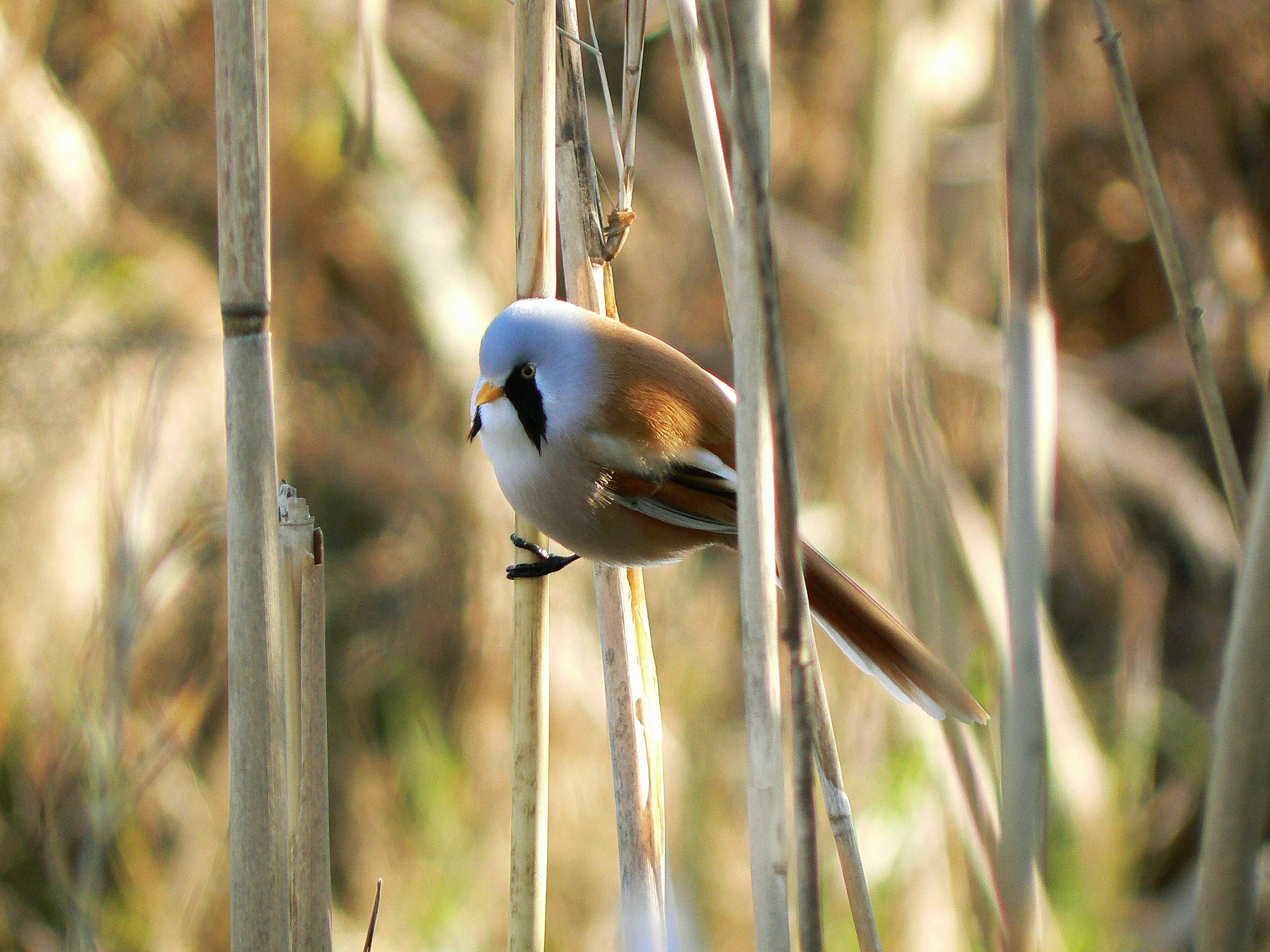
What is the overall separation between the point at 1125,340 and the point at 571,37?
2.85m

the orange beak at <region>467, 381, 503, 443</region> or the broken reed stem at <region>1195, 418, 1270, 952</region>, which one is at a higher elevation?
the orange beak at <region>467, 381, 503, 443</region>

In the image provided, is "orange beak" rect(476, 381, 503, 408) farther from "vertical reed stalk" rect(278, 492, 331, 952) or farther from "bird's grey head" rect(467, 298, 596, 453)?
"vertical reed stalk" rect(278, 492, 331, 952)

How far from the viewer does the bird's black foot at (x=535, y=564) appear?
1.16 metres

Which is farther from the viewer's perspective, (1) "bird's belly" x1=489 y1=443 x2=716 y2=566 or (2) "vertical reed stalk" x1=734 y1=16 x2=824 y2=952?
(1) "bird's belly" x1=489 y1=443 x2=716 y2=566

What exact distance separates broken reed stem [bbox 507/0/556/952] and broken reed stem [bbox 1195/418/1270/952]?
2.13 feet

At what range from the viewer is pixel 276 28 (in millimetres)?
2521

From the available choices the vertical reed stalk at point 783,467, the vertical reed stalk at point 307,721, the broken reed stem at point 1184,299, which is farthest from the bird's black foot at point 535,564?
the broken reed stem at point 1184,299

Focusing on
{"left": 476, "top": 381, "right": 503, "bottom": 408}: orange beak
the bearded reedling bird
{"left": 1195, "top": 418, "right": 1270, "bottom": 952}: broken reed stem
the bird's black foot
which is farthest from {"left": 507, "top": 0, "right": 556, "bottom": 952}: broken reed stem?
{"left": 1195, "top": 418, "right": 1270, "bottom": 952}: broken reed stem

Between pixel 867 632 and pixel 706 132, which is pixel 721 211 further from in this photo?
pixel 867 632

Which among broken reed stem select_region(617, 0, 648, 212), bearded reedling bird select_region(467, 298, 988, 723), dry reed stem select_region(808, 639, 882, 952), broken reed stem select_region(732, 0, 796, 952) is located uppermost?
broken reed stem select_region(617, 0, 648, 212)

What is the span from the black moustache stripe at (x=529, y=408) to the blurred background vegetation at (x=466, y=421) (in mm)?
636

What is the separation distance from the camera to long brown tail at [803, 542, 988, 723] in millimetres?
1235

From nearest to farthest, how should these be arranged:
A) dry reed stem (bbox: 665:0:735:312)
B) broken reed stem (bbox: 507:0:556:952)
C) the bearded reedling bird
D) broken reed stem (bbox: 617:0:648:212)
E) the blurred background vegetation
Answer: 1. dry reed stem (bbox: 665:0:735:312)
2. broken reed stem (bbox: 507:0:556:952)
3. broken reed stem (bbox: 617:0:648:212)
4. the bearded reedling bird
5. the blurred background vegetation

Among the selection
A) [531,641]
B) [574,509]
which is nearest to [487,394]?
[574,509]
